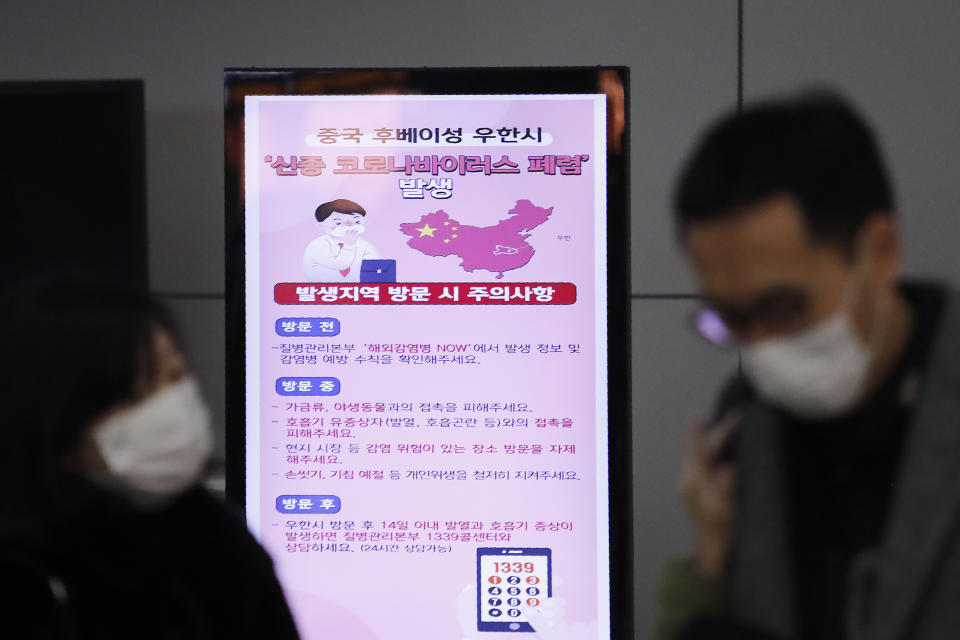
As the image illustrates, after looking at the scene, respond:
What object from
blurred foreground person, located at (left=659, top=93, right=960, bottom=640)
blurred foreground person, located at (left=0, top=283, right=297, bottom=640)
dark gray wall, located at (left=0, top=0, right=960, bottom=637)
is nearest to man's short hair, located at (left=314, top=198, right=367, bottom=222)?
dark gray wall, located at (left=0, top=0, right=960, bottom=637)

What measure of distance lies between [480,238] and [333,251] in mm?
298

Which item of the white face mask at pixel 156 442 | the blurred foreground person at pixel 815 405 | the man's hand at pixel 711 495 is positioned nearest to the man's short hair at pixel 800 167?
the blurred foreground person at pixel 815 405

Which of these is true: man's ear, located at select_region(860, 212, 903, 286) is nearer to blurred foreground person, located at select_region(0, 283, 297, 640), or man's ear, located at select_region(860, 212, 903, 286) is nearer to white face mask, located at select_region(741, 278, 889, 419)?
A: white face mask, located at select_region(741, 278, 889, 419)

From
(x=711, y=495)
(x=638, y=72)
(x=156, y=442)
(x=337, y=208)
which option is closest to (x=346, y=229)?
(x=337, y=208)

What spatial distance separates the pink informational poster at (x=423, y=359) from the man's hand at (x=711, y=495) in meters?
1.00

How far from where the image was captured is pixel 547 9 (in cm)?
213

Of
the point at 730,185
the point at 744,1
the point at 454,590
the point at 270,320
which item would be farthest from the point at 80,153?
the point at 730,185

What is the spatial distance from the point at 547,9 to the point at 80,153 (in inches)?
41.9

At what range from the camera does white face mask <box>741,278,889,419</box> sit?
2.85 feet

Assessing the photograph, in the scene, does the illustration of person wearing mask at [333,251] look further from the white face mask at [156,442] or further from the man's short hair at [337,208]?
the white face mask at [156,442]

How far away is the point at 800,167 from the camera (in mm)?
827

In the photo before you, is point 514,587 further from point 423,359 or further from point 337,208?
point 337,208

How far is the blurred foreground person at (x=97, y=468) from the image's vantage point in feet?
2.97

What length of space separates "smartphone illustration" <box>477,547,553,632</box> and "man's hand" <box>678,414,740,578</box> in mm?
1024
